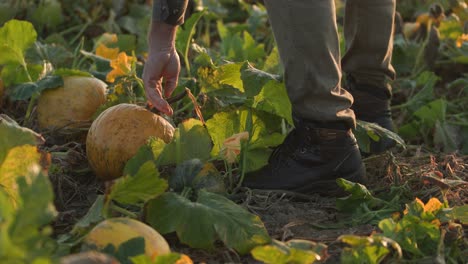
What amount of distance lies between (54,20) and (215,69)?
1973mm

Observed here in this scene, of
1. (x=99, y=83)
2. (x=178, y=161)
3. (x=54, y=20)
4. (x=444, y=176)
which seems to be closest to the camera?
(x=178, y=161)

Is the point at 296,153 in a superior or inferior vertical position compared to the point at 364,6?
inferior

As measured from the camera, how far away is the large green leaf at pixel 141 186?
2.09m

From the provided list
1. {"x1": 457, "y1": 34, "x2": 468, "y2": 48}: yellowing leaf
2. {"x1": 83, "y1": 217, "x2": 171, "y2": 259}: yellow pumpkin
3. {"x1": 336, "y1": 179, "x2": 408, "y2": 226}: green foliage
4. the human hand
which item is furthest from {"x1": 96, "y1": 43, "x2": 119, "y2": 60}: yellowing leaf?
{"x1": 83, "y1": 217, "x2": 171, "y2": 259}: yellow pumpkin

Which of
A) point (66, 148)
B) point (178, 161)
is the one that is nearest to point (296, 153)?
point (178, 161)

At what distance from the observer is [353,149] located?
272 cm

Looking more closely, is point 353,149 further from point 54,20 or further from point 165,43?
point 54,20

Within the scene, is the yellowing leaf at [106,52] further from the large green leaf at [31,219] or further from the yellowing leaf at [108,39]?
the large green leaf at [31,219]

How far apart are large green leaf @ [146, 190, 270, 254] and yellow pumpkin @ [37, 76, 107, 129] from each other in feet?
3.06

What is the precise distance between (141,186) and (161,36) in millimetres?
670

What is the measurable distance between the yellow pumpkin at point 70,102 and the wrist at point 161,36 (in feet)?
1.87

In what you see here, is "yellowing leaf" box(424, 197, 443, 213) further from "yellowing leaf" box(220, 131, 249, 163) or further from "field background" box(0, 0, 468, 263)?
"yellowing leaf" box(220, 131, 249, 163)

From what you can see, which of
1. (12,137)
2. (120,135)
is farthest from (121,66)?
(12,137)

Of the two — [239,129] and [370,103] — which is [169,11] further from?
[370,103]
